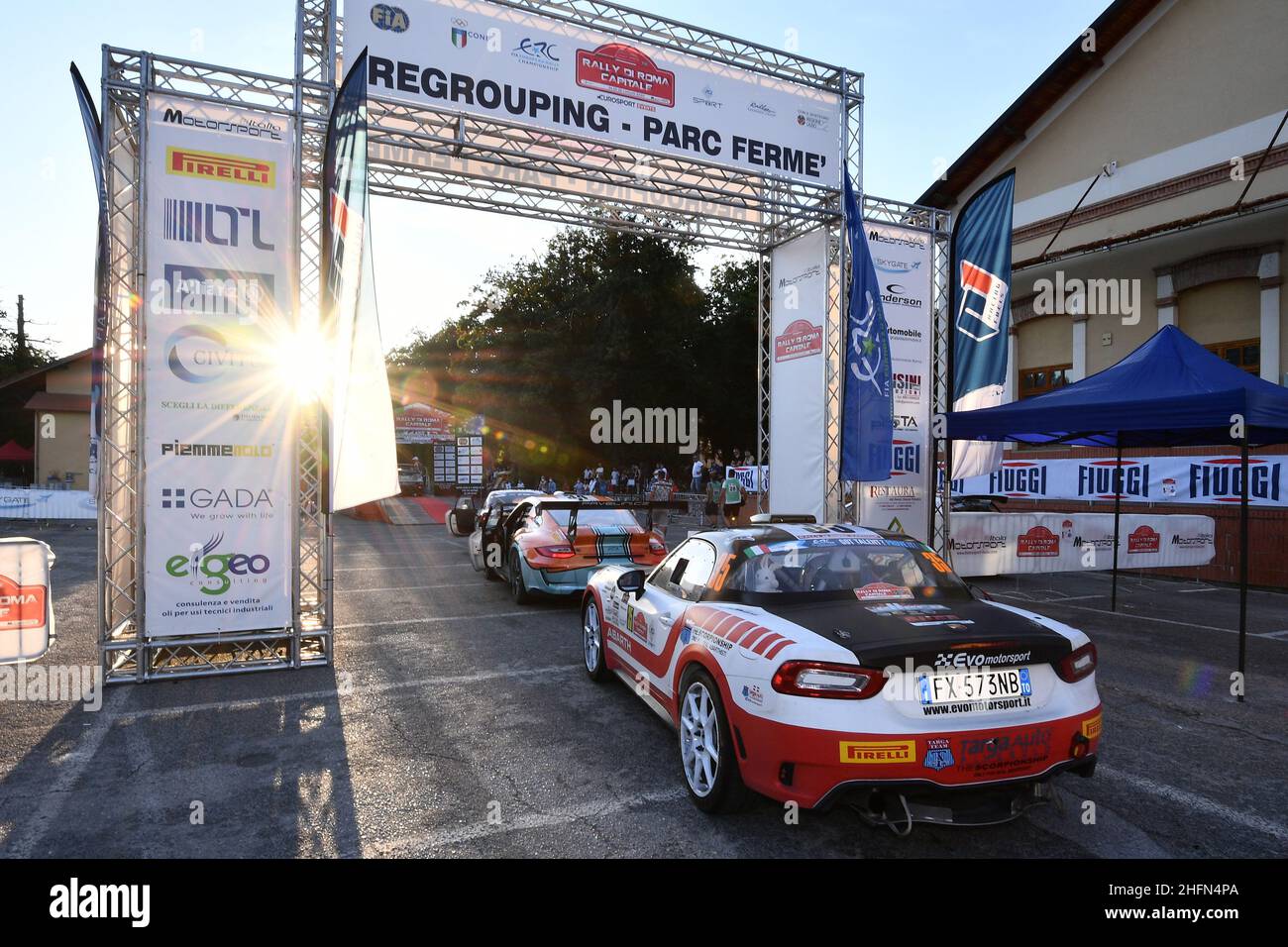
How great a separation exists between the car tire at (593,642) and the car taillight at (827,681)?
2.80 meters

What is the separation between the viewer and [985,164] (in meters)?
20.7

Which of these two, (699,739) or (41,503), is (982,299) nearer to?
(699,739)

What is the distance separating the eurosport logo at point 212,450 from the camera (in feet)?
20.4

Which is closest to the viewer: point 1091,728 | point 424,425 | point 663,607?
point 1091,728

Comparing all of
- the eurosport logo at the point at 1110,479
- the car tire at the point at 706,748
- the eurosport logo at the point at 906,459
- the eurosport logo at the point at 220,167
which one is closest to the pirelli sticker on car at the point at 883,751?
the car tire at the point at 706,748

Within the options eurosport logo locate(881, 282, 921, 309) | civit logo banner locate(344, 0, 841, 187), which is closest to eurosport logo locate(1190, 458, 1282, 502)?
eurosport logo locate(881, 282, 921, 309)

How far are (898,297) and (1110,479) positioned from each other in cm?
687

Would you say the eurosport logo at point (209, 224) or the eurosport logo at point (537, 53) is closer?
the eurosport logo at point (209, 224)

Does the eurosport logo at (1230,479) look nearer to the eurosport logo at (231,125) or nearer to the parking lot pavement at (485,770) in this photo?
the parking lot pavement at (485,770)

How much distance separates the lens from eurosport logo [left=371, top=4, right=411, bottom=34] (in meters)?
8.51

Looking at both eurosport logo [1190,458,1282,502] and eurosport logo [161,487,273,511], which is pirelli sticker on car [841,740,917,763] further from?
eurosport logo [1190,458,1282,502]

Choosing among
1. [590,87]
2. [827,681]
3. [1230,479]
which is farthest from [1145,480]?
[827,681]

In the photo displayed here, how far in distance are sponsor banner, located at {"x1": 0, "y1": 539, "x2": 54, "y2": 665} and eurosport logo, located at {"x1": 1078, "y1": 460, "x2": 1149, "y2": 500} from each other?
50.8 ft

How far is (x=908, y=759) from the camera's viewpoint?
2.99m
